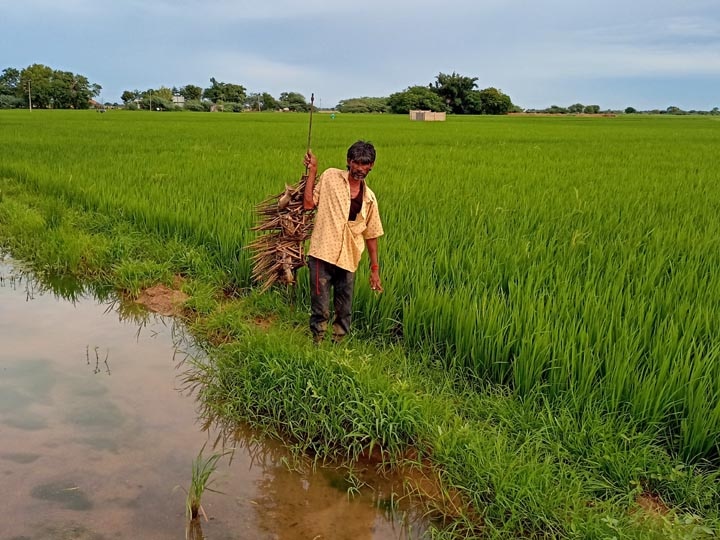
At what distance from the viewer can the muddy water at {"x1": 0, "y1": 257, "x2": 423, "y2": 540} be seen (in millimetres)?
2070

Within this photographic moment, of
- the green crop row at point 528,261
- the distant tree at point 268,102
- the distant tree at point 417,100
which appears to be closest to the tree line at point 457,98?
the distant tree at point 417,100

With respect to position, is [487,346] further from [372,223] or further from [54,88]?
[54,88]

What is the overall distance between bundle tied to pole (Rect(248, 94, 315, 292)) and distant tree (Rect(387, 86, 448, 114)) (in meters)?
59.6

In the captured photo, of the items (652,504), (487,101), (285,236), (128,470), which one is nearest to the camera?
(652,504)

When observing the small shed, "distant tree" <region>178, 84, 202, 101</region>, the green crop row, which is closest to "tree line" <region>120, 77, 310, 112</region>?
"distant tree" <region>178, 84, 202, 101</region>

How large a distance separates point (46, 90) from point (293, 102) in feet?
86.4

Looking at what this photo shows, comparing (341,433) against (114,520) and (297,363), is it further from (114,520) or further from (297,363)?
(114,520)

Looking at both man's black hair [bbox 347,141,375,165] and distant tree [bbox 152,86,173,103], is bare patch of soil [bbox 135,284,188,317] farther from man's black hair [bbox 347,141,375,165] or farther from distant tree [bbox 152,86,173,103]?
distant tree [bbox 152,86,173,103]

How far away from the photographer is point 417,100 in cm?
6116

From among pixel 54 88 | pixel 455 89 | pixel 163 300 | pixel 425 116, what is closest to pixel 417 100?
pixel 455 89

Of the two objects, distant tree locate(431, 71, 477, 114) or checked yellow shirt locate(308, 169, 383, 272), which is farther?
distant tree locate(431, 71, 477, 114)

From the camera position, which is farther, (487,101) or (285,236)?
(487,101)

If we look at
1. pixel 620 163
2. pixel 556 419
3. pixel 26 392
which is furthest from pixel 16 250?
pixel 620 163

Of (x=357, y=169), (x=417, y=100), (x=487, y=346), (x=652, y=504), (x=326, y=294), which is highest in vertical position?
(x=417, y=100)
